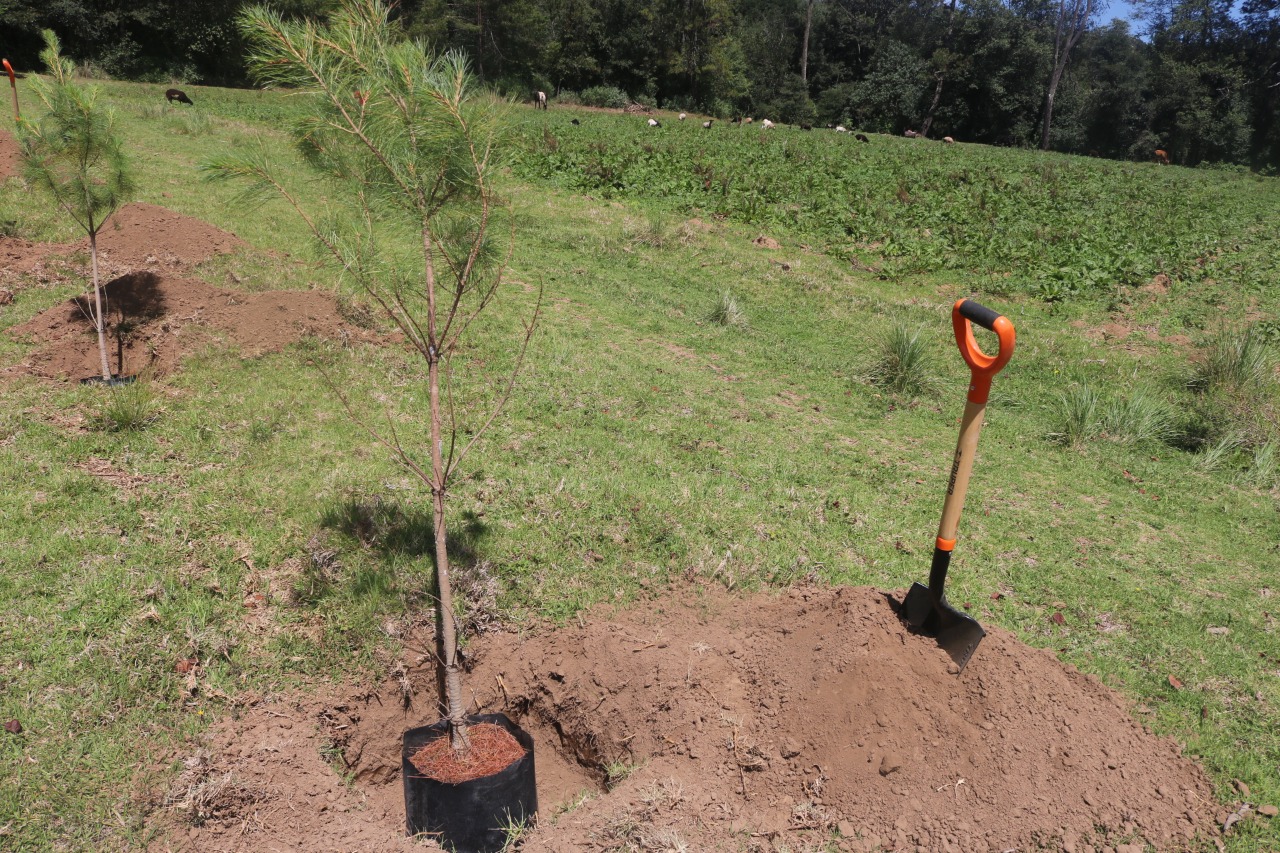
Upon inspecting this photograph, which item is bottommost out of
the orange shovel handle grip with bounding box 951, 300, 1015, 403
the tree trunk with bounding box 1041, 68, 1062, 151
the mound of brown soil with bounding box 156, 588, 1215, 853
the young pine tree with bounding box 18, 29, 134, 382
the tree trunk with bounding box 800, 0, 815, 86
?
the mound of brown soil with bounding box 156, 588, 1215, 853

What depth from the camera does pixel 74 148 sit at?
6.00 metres

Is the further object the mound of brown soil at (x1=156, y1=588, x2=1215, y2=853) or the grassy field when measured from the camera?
the grassy field

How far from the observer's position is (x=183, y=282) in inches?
306

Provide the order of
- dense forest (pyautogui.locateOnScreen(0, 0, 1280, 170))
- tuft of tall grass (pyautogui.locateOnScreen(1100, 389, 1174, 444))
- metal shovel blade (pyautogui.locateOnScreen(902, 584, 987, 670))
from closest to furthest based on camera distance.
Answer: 1. metal shovel blade (pyautogui.locateOnScreen(902, 584, 987, 670))
2. tuft of tall grass (pyautogui.locateOnScreen(1100, 389, 1174, 444))
3. dense forest (pyautogui.locateOnScreen(0, 0, 1280, 170))

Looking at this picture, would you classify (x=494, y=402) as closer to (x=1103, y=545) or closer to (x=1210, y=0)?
(x=1103, y=545)

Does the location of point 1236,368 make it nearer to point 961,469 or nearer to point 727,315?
point 727,315

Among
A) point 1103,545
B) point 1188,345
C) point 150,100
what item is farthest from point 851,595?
point 150,100

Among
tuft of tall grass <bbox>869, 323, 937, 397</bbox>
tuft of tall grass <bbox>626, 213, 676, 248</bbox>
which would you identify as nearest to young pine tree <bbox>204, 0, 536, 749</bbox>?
tuft of tall grass <bbox>869, 323, 937, 397</bbox>

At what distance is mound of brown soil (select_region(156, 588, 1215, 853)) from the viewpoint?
10.9 feet

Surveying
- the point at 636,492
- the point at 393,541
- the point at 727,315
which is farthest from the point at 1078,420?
the point at 393,541

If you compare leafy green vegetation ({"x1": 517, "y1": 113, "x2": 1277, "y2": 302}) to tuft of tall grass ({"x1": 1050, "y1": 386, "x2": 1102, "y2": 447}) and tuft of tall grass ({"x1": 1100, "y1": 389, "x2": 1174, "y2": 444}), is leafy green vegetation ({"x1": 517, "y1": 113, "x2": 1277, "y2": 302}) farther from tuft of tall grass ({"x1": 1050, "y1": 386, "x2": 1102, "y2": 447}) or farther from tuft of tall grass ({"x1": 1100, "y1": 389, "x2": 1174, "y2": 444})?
tuft of tall grass ({"x1": 1050, "y1": 386, "x2": 1102, "y2": 447})

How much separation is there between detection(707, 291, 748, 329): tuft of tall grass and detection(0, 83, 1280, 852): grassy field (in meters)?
0.04

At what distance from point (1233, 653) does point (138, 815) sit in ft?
18.0

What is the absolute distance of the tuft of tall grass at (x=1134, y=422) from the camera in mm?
7801
